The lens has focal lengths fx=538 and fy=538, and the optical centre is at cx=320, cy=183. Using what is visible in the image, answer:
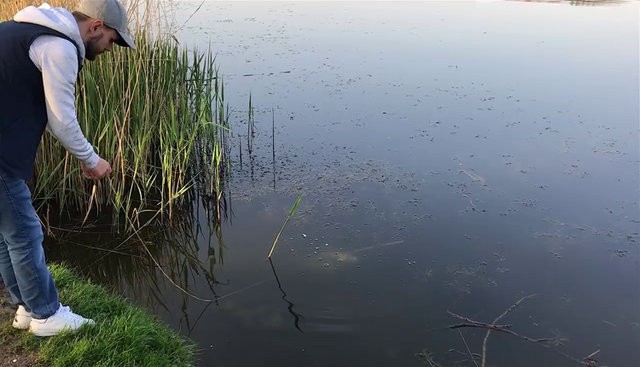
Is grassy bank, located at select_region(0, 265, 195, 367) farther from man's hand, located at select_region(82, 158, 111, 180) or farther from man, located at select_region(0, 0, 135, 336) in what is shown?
man's hand, located at select_region(82, 158, 111, 180)

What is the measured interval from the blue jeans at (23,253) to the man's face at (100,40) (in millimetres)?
626

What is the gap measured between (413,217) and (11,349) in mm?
3218

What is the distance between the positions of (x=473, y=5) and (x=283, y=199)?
11.5m

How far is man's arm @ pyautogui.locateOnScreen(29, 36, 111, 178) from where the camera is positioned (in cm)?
206

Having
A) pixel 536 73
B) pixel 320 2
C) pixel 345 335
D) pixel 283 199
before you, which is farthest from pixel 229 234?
pixel 320 2

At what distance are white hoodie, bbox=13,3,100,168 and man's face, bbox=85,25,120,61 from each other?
0.08m

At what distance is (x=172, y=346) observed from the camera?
2936 millimetres

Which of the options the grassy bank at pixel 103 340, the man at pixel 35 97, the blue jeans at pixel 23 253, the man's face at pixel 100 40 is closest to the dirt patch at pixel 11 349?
the grassy bank at pixel 103 340

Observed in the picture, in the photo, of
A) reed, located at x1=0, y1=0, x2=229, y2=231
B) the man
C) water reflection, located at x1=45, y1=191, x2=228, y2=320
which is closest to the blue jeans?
the man

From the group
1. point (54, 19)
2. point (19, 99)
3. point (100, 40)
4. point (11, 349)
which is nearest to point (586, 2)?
point (100, 40)

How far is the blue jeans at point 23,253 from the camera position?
2.27m

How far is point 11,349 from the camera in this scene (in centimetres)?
257

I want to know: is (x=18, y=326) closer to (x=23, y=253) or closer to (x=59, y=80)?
(x=23, y=253)

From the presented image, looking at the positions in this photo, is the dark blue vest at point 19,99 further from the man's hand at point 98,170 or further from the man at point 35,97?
the man's hand at point 98,170
